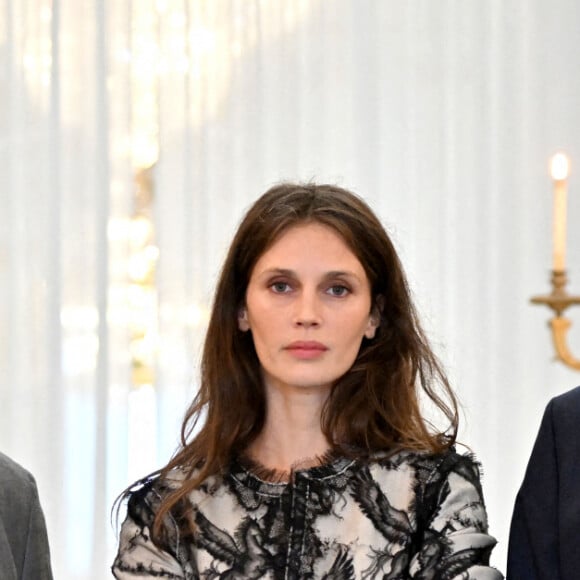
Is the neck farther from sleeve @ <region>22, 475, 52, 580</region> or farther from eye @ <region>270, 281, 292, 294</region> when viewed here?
sleeve @ <region>22, 475, 52, 580</region>

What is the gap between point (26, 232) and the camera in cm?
487

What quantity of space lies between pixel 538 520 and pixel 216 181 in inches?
116

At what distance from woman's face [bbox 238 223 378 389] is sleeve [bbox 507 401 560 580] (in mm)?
348

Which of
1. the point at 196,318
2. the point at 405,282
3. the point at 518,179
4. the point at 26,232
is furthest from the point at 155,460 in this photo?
the point at 405,282

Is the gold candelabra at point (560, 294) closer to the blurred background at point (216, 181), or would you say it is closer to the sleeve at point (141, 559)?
the sleeve at point (141, 559)

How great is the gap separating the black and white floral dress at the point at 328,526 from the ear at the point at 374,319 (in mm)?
213

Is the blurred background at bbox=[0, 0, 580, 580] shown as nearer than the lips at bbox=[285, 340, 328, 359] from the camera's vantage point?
No

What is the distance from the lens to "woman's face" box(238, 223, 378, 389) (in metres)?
2.31

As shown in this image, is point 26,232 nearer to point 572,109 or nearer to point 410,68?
point 410,68

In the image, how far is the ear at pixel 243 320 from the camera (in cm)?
245

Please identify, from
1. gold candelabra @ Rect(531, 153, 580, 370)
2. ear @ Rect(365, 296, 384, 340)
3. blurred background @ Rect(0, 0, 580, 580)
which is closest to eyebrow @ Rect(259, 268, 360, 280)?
ear @ Rect(365, 296, 384, 340)

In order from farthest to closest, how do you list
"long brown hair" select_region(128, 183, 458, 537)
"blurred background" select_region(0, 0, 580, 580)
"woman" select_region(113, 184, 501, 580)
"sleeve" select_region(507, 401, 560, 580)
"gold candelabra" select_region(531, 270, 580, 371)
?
"blurred background" select_region(0, 0, 580, 580), "gold candelabra" select_region(531, 270, 580, 371), "long brown hair" select_region(128, 183, 458, 537), "woman" select_region(113, 184, 501, 580), "sleeve" select_region(507, 401, 560, 580)

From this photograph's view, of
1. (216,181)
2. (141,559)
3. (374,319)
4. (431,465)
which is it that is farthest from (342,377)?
(216,181)

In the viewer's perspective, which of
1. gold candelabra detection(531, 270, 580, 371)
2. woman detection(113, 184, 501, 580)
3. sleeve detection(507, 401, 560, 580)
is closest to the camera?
sleeve detection(507, 401, 560, 580)
